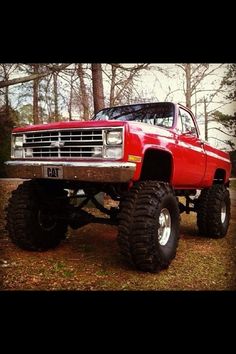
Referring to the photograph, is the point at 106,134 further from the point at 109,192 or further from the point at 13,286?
the point at 13,286

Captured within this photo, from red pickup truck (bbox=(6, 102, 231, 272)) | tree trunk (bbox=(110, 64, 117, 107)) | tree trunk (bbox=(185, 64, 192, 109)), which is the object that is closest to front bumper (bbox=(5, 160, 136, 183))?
red pickup truck (bbox=(6, 102, 231, 272))

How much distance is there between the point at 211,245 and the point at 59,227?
2.72 metres

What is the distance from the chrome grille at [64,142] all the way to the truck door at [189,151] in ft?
4.75

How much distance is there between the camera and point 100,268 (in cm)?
→ 457

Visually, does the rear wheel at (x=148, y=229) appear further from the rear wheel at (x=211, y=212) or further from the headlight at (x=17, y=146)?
the rear wheel at (x=211, y=212)

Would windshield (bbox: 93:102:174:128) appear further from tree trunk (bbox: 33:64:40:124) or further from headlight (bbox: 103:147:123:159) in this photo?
tree trunk (bbox: 33:64:40:124)

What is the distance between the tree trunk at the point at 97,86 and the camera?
7646 millimetres

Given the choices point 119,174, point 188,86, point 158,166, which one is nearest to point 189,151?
point 158,166

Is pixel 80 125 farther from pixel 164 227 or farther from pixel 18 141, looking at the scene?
pixel 164 227

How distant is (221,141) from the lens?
21.3 ft

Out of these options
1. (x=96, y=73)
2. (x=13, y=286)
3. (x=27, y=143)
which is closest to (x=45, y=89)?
(x=96, y=73)

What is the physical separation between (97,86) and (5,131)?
282 cm

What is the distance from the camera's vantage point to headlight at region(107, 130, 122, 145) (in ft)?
12.7

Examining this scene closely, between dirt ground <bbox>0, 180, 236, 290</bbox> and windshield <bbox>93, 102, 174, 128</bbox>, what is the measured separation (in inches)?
80.3
